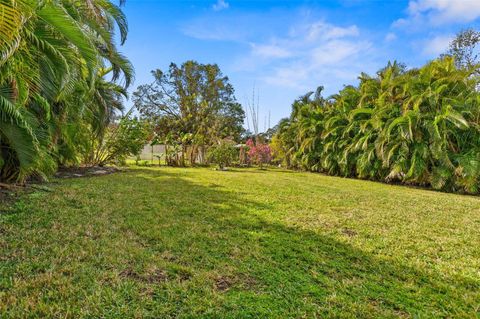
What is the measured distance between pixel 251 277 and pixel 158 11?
9.61 meters

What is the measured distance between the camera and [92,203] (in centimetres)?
501

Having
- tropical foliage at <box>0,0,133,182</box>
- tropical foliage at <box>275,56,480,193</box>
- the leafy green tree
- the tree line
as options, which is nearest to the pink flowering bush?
the tree line

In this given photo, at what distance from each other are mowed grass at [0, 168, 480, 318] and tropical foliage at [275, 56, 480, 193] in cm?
571

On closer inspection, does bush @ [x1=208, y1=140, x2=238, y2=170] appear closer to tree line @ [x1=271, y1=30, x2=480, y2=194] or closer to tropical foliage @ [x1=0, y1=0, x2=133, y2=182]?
tree line @ [x1=271, y1=30, x2=480, y2=194]

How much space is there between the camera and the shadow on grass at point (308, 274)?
216cm

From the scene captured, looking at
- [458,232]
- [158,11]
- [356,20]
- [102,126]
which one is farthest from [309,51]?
[458,232]

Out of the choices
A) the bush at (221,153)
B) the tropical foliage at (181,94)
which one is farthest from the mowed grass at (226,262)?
the tropical foliage at (181,94)

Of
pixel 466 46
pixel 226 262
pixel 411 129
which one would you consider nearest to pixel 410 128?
pixel 411 129

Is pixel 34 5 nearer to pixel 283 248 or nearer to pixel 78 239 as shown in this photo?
pixel 78 239

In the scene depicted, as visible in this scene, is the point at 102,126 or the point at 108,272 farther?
the point at 102,126

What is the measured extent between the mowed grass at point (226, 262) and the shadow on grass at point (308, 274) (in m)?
0.01

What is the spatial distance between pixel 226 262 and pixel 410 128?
1018cm

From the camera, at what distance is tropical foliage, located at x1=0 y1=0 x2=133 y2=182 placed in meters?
3.67

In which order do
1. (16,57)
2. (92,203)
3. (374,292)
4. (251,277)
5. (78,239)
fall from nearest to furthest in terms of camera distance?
(374,292) → (251,277) → (78,239) → (16,57) → (92,203)
